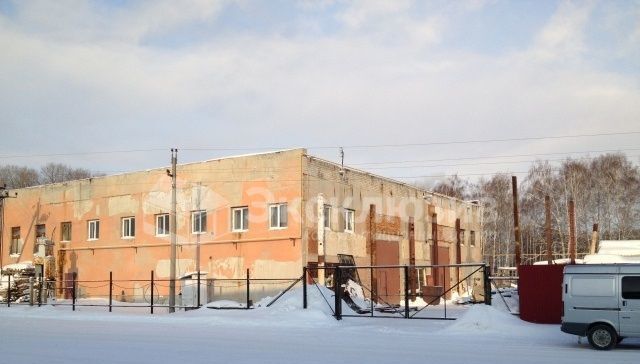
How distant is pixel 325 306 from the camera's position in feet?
85.8

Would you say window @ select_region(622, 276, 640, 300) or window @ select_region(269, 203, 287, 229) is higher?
window @ select_region(269, 203, 287, 229)

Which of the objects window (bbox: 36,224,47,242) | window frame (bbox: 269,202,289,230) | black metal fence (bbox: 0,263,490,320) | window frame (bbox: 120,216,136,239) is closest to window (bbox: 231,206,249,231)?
window frame (bbox: 269,202,289,230)

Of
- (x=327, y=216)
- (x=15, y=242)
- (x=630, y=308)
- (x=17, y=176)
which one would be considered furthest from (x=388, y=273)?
(x=17, y=176)

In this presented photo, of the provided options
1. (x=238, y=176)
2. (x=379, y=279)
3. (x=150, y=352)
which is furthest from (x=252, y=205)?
(x=150, y=352)

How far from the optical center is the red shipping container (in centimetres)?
2223

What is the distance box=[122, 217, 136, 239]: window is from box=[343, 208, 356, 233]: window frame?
542 inches

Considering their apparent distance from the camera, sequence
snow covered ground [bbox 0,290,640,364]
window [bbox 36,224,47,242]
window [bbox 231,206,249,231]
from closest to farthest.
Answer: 1. snow covered ground [bbox 0,290,640,364]
2. window [bbox 231,206,249,231]
3. window [bbox 36,224,47,242]

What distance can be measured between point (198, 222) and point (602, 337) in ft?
85.8

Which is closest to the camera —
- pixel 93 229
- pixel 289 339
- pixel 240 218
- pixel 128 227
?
pixel 289 339

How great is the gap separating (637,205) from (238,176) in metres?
46.9

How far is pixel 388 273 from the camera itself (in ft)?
135

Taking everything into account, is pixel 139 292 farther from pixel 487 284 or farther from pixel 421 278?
pixel 487 284

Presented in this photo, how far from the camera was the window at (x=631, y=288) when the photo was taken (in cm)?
1652

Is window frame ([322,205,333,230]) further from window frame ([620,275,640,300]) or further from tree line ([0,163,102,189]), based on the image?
tree line ([0,163,102,189])
